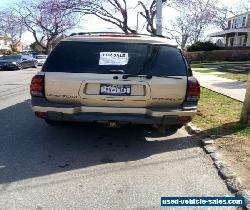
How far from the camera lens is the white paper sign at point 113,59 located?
4973 mm

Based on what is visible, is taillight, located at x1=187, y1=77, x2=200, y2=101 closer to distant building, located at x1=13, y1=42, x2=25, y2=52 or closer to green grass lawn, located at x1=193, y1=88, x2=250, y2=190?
green grass lawn, located at x1=193, y1=88, x2=250, y2=190

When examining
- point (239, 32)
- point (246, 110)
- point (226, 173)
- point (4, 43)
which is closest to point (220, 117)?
point (246, 110)

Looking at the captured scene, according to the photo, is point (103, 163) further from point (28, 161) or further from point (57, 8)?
point (57, 8)

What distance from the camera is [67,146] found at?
5336 millimetres

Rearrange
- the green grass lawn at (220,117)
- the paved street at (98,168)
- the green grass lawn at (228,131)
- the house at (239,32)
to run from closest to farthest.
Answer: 1. the paved street at (98,168)
2. the green grass lawn at (228,131)
3. the green grass lawn at (220,117)
4. the house at (239,32)

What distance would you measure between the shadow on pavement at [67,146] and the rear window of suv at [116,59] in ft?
3.87

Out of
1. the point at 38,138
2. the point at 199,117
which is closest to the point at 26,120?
the point at 38,138

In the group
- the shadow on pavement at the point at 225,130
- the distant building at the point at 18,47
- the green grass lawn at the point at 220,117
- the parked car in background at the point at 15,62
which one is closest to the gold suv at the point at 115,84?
the shadow on pavement at the point at 225,130

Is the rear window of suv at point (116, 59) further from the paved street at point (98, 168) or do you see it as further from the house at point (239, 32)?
the house at point (239, 32)

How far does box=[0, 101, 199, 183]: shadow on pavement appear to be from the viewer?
4.49 metres

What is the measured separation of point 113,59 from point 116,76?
30cm

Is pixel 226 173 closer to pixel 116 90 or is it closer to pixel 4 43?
pixel 116 90

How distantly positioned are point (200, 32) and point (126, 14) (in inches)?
2270

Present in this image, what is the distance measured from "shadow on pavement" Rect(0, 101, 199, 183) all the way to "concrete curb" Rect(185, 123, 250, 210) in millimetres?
257
